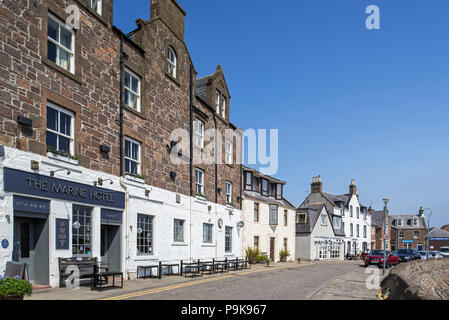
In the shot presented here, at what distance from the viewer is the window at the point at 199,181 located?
83.1ft

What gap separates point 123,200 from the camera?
58.7 feet

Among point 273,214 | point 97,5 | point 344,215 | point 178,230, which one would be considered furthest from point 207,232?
point 344,215

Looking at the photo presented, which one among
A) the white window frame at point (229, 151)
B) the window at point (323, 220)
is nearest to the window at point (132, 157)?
the white window frame at point (229, 151)

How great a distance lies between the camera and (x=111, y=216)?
17.1 meters

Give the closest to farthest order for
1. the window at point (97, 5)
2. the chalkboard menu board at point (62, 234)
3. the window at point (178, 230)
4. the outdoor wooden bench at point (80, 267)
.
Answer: the outdoor wooden bench at point (80, 267) < the chalkboard menu board at point (62, 234) < the window at point (97, 5) < the window at point (178, 230)

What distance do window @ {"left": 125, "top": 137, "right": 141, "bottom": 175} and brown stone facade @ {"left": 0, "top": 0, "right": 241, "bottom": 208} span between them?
0.28 meters

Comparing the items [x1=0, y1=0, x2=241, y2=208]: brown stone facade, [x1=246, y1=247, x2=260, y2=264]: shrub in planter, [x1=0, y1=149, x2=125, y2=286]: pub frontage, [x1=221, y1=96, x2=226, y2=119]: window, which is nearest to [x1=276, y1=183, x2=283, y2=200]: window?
[x1=246, y1=247, x2=260, y2=264]: shrub in planter

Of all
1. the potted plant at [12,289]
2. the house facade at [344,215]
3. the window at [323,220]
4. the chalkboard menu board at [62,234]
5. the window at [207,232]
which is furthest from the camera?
the house facade at [344,215]

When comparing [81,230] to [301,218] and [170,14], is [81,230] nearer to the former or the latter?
[170,14]

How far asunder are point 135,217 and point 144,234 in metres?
1.33

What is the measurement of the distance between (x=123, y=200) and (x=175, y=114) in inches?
272

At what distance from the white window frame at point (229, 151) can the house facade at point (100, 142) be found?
12.3ft

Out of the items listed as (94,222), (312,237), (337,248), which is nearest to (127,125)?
(94,222)

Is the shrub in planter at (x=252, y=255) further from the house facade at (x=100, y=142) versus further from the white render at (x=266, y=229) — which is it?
the house facade at (x=100, y=142)
